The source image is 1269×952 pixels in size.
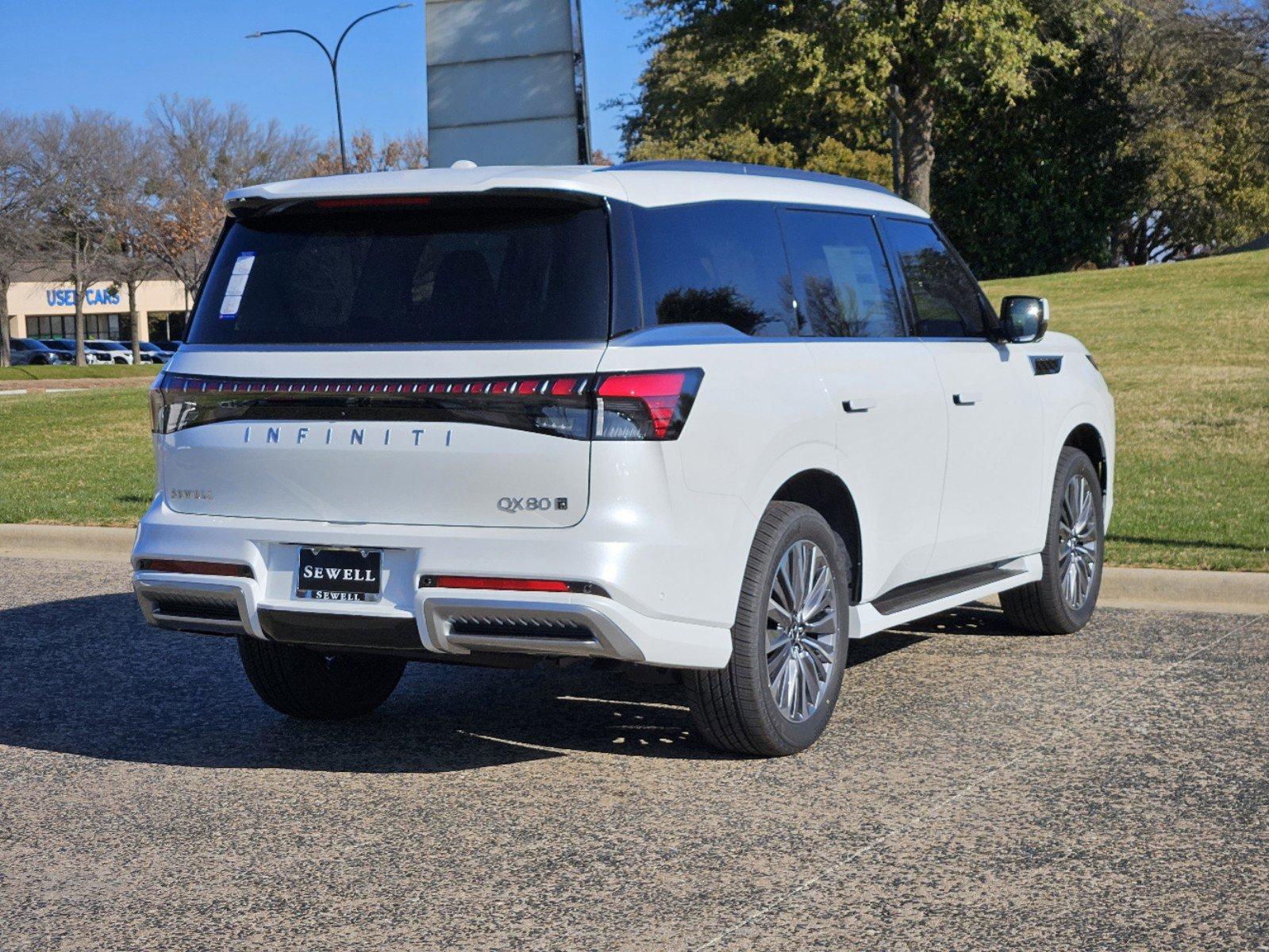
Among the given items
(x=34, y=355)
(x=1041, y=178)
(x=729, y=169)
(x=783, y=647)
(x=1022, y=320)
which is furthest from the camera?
(x=34, y=355)

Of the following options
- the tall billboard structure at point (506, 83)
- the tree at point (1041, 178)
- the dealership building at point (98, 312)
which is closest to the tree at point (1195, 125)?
the tree at point (1041, 178)

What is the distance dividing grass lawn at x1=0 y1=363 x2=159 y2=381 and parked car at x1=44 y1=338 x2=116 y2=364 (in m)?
16.7

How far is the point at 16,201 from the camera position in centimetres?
6028

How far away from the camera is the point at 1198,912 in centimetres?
414

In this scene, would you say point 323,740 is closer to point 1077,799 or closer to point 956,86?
point 1077,799

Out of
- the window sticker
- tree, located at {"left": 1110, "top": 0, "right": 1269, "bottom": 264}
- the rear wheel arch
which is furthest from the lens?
tree, located at {"left": 1110, "top": 0, "right": 1269, "bottom": 264}

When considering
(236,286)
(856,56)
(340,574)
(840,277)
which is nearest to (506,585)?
(340,574)

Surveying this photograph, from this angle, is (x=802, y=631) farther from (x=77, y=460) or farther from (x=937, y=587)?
(x=77, y=460)

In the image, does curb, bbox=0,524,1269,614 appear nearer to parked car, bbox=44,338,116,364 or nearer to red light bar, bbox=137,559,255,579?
red light bar, bbox=137,559,255,579

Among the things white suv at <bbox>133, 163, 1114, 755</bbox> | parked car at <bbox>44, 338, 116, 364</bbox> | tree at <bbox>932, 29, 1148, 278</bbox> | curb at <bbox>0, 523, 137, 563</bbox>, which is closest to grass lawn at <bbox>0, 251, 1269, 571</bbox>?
curb at <bbox>0, 523, 137, 563</bbox>

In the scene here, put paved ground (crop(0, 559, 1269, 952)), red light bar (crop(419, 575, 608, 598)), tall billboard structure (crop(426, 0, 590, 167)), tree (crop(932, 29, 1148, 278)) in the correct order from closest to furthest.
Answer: paved ground (crop(0, 559, 1269, 952)) < red light bar (crop(419, 575, 608, 598)) < tall billboard structure (crop(426, 0, 590, 167)) < tree (crop(932, 29, 1148, 278))

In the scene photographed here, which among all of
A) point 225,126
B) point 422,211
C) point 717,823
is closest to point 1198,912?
point 717,823

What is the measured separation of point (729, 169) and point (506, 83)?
767 cm

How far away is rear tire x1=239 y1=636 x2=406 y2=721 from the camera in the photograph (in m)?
6.24
